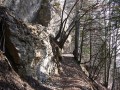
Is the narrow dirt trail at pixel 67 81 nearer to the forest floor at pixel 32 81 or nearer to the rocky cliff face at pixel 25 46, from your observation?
the forest floor at pixel 32 81

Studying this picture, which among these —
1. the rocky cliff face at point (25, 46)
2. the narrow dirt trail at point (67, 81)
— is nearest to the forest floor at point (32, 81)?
the narrow dirt trail at point (67, 81)

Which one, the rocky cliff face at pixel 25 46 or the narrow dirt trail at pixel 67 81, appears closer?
the rocky cliff face at pixel 25 46

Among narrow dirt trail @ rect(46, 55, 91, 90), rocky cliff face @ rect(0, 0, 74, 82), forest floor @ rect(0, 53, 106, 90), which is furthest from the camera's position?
narrow dirt trail @ rect(46, 55, 91, 90)

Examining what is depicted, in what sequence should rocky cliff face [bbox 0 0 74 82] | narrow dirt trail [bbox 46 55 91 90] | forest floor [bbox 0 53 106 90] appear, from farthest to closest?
narrow dirt trail [bbox 46 55 91 90], rocky cliff face [bbox 0 0 74 82], forest floor [bbox 0 53 106 90]

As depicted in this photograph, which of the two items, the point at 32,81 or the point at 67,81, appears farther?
the point at 67,81

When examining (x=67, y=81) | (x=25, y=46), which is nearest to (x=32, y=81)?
(x=25, y=46)

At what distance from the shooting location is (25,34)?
33.2 ft

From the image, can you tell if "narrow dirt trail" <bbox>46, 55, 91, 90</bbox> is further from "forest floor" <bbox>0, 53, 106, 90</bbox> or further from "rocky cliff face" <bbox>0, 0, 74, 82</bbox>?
"rocky cliff face" <bbox>0, 0, 74, 82</bbox>

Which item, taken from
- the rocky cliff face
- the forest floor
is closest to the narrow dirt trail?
the forest floor

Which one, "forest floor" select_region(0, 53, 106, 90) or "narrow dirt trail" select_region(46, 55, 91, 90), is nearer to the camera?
"forest floor" select_region(0, 53, 106, 90)

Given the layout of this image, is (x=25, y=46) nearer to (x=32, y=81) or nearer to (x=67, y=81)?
(x=32, y=81)

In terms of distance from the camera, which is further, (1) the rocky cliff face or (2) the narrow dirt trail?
(2) the narrow dirt trail

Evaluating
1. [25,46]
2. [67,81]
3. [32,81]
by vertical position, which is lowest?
[67,81]

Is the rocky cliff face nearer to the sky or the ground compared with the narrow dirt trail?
nearer to the sky
